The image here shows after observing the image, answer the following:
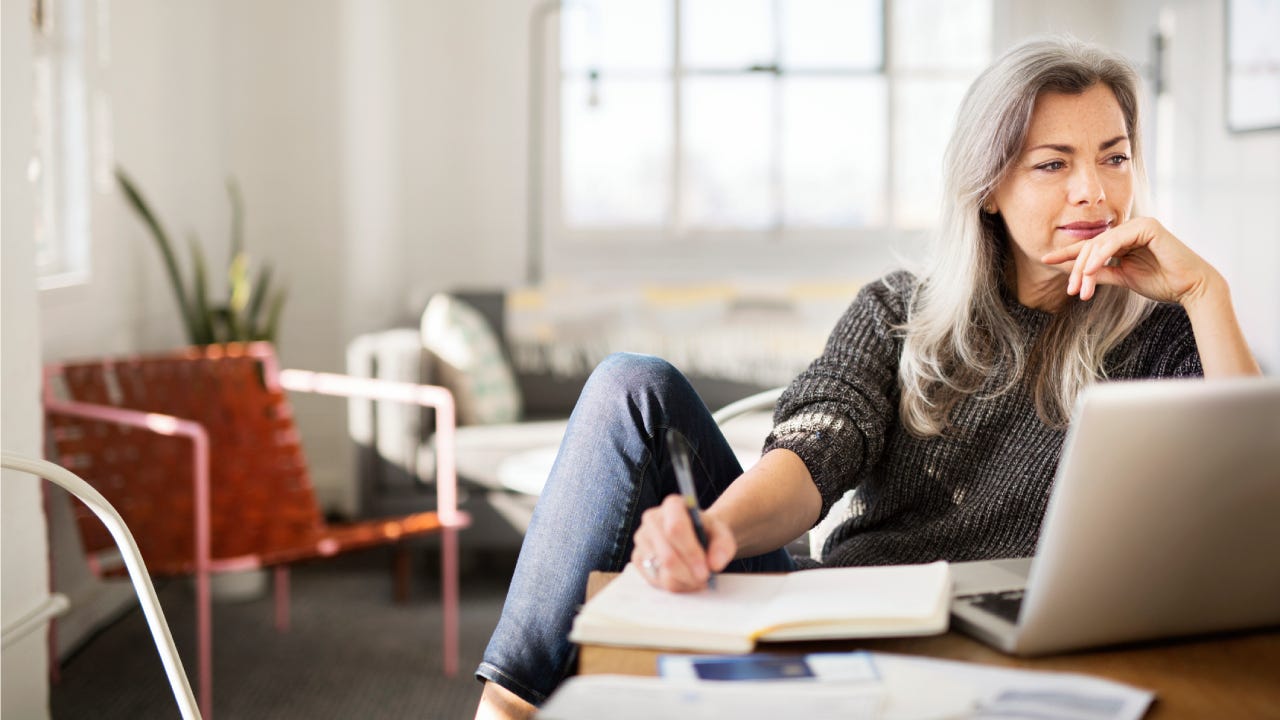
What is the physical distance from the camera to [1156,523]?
0.81m

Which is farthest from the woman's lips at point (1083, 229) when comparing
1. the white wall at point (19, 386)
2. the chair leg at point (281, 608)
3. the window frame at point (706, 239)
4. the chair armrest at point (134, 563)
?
the window frame at point (706, 239)

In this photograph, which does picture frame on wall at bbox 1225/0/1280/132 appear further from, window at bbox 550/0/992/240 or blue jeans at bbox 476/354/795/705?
blue jeans at bbox 476/354/795/705

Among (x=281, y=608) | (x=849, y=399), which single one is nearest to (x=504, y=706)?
(x=849, y=399)

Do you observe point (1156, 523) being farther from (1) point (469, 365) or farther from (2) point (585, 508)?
(1) point (469, 365)

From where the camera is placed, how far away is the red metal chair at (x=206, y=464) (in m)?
2.39

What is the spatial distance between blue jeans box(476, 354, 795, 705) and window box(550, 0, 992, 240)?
3.62 meters

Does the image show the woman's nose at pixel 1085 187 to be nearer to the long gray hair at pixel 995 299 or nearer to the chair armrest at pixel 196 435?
the long gray hair at pixel 995 299

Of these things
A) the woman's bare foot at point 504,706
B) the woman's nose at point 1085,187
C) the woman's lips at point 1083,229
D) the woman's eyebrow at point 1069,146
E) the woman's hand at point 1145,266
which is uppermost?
the woman's eyebrow at point 1069,146

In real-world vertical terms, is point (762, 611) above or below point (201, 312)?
below

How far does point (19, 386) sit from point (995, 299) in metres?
1.49

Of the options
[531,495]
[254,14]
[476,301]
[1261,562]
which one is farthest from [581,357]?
[1261,562]

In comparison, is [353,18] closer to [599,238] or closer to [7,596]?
[599,238]

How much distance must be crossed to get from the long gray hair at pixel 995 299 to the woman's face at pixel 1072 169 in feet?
0.06

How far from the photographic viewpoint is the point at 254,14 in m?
4.12
